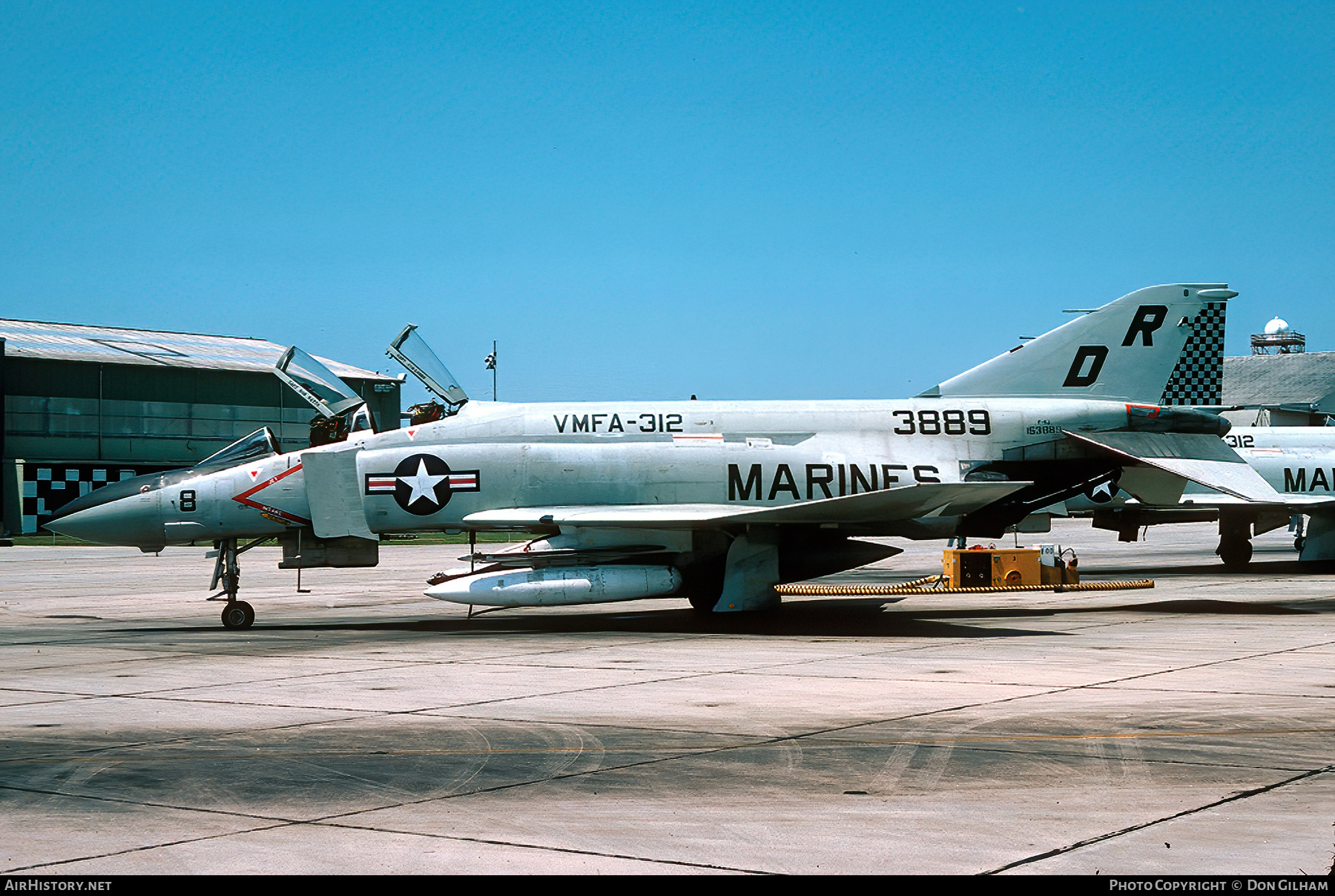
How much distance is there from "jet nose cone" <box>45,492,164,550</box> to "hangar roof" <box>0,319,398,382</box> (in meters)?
40.8

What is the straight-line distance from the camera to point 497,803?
20.7 feet

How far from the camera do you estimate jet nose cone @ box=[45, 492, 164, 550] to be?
1655 cm

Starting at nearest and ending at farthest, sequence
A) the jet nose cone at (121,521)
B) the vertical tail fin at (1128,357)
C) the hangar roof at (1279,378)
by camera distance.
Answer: the jet nose cone at (121,521), the vertical tail fin at (1128,357), the hangar roof at (1279,378)

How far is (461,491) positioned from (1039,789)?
11474mm

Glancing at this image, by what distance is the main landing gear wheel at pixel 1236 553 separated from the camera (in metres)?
27.1

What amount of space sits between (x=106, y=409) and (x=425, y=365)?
45971 millimetres

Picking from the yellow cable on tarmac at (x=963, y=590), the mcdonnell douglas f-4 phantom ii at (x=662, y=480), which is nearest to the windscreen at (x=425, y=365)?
the mcdonnell douglas f-4 phantom ii at (x=662, y=480)

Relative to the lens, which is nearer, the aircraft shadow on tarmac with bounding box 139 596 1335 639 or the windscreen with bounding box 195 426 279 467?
the aircraft shadow on tarmac with bounding box 139 596 1335 639

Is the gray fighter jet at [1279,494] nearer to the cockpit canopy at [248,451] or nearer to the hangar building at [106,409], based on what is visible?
the cockpit canopy at [248,451]

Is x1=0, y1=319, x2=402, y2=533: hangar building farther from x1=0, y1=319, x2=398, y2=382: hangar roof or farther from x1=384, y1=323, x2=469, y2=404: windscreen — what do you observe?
x1=384, y1=323, x2=469, y2=404: windscreen

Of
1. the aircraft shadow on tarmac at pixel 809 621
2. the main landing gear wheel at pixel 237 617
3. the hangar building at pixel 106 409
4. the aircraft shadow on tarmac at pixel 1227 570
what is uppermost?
the hangar building at pixel 106 409

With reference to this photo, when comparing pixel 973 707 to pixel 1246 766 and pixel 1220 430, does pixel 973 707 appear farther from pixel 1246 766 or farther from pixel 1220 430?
pixel 1220 430

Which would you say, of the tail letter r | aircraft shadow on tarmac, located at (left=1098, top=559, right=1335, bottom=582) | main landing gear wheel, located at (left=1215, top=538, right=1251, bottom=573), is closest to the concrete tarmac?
the tail letter r

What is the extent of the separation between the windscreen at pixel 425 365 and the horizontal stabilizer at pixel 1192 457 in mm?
9134
